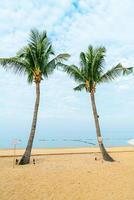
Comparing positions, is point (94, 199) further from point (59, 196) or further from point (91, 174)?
point (91, 174)

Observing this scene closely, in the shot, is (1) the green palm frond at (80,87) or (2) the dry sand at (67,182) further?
(1) the green palm frond at (80,87)

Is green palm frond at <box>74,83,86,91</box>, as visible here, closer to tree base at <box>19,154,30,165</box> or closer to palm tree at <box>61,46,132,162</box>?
palm tree at <box>61,46,132,162</box>

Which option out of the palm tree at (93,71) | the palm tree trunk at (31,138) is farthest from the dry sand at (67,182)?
the palm tree at (93,71)

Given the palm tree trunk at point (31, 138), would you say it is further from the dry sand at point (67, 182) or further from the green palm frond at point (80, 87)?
the green palm frond at point (80, 87)

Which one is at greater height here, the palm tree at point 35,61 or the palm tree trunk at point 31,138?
the palm tree at point 35,61

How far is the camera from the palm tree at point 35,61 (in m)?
19.0

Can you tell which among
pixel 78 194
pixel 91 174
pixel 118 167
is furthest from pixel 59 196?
pixel 118 167

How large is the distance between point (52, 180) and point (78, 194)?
2.40 meters

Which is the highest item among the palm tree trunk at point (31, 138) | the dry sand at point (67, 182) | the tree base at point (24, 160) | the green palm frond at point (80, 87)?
the green palm frond at point (80, 87)

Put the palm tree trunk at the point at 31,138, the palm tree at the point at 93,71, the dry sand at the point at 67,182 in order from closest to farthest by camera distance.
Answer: the dry sand at the point at 67,182 → the palm tree trunk at the point at 31,138 → the palm tree at the point at 93,71

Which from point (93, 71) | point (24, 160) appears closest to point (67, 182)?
point (24, 160)

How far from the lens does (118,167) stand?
55.7ft

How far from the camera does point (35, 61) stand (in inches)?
754

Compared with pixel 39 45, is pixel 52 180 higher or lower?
lower
